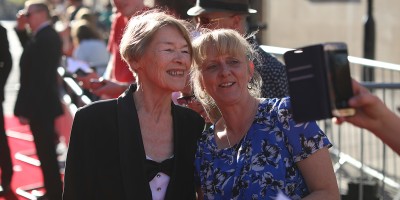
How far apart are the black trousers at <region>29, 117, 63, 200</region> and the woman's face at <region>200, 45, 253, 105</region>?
13.4 feet

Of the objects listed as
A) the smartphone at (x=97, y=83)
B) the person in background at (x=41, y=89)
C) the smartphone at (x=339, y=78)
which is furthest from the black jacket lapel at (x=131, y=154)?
the person in background at (x=41, y=89)

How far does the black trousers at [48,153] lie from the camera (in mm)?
7492

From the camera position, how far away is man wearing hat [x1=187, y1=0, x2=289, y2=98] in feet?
15.1

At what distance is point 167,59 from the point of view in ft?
12.1

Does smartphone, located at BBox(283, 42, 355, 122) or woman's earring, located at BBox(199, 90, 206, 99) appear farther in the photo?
woman's earring, located at BBox(199, 90, 206, 99)

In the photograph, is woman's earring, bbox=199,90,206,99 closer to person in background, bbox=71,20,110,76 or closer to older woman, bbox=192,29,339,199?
older woman, bbox=192,29,339,199

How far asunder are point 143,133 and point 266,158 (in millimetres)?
620

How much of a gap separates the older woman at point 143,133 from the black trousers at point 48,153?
3875 mm

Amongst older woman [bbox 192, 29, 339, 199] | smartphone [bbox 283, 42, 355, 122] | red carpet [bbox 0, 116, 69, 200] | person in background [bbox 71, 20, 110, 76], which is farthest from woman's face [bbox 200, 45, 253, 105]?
person in background [bbox 71, 20, 110, 76]

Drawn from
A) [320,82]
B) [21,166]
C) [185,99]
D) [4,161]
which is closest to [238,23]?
[185,99]

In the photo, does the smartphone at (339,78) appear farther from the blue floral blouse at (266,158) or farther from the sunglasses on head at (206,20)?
the sunglasses on head at (206,20)

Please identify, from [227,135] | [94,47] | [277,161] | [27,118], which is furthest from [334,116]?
[94,47]

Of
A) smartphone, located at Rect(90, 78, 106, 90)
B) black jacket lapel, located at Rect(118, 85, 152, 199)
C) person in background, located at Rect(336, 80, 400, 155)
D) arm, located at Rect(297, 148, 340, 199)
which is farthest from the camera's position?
smartphone, located at Rect(90, 78, 106, 90)

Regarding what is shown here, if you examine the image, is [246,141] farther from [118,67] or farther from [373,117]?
[118,67]
